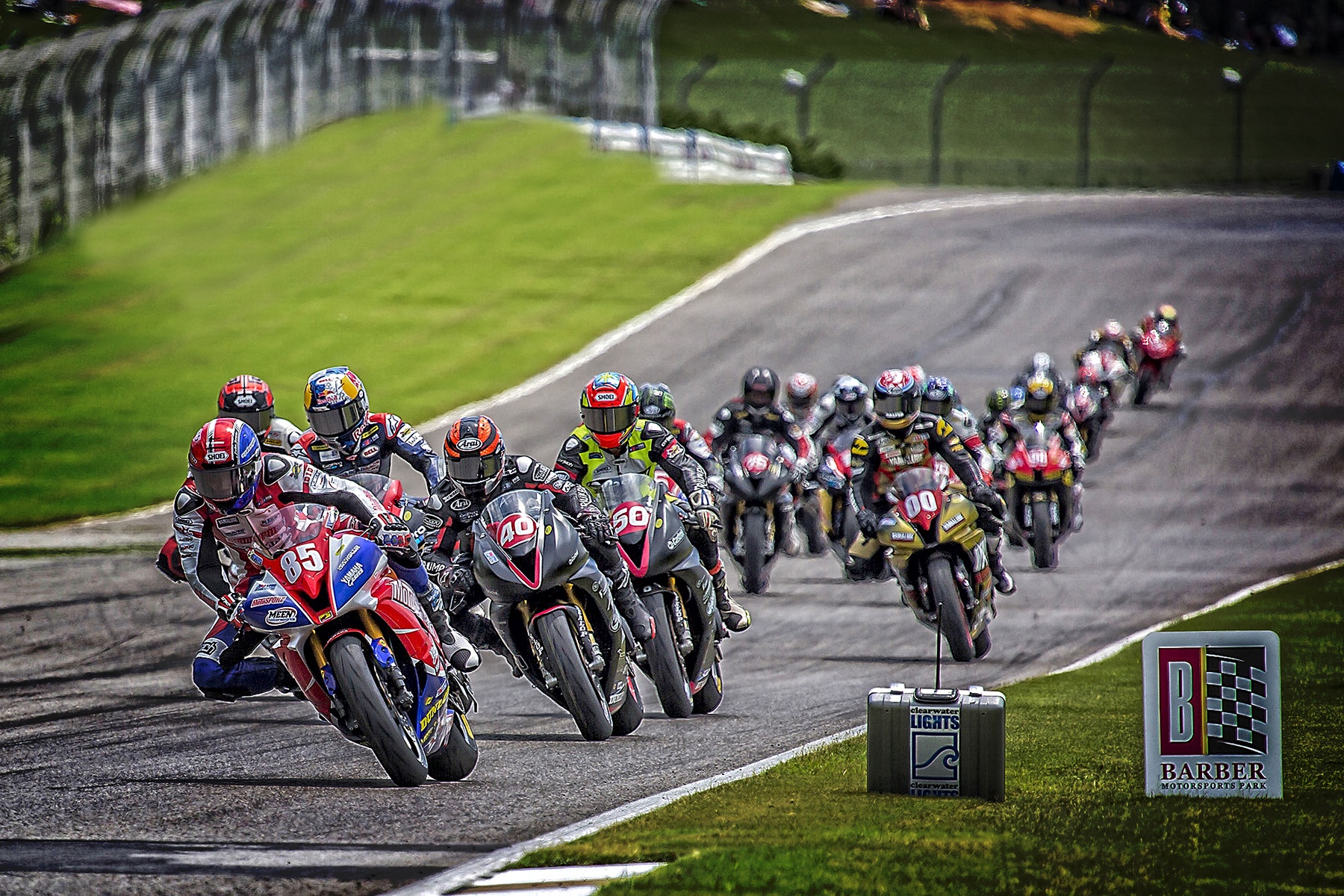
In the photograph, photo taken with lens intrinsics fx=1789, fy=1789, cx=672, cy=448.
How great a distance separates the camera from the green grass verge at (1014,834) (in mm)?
6594

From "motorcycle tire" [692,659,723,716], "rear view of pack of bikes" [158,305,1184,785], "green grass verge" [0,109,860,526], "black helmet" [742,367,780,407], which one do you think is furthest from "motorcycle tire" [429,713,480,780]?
"green grass verge" [0,109,860,526]

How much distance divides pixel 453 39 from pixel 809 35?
936cm

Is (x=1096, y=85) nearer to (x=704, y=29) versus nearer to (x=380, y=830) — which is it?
(x=704, y=29)

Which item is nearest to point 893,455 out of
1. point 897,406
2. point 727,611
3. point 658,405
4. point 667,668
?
point 897,406

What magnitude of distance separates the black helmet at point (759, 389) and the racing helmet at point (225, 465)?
9.59 metres

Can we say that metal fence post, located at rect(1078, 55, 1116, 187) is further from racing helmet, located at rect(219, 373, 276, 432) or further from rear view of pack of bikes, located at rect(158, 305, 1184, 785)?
racing helmet, located at rect(219, 373, 276, 432)

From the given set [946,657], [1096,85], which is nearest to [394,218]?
[1096,85]

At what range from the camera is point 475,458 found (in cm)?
1048

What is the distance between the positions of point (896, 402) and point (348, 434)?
4413mm

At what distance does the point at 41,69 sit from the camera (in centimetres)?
2956

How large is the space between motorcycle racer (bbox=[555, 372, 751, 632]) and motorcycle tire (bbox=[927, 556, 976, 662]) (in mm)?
1776

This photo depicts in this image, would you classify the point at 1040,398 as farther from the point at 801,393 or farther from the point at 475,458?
the point at 475,458

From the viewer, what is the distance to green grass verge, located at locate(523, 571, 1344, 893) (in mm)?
6594

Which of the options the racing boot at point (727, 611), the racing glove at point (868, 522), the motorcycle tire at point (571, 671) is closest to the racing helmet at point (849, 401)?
the racing glove at point (868, 522)
